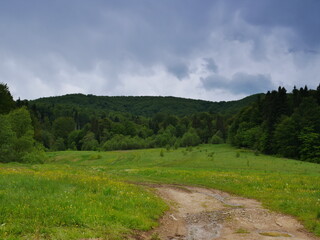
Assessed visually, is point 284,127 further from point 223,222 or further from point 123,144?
point 123,144

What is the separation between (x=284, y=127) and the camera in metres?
76.0

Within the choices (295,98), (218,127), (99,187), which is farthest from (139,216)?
(218,127)

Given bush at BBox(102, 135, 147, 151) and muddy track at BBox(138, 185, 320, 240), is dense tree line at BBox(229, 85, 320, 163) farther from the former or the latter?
muddy track at BBox(138, 185, 320, 240)

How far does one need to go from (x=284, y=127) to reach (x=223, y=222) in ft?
226

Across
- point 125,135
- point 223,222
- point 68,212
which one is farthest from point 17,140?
point 125,135

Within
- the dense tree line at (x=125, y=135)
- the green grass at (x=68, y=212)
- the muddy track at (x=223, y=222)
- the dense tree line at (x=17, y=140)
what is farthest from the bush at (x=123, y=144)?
the green grass at (x=68, y=212)

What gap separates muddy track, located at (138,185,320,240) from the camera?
11.6m

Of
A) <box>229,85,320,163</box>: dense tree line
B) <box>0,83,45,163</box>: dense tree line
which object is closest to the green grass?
<box>0,83,45,163</box>: dense tree line

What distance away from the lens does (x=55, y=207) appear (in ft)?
38.0

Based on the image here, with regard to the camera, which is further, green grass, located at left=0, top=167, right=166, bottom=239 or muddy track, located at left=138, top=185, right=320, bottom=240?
muddy track, located at left=138, top=185, right=320, bottom=240

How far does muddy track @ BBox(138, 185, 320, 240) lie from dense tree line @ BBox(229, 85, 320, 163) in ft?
195

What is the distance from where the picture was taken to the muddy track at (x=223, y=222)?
1163 cm

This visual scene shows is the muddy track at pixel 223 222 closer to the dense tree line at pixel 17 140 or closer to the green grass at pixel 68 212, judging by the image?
the green grass at pixel 68 212

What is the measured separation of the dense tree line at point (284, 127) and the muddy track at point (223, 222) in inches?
2340
